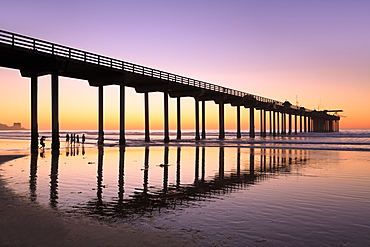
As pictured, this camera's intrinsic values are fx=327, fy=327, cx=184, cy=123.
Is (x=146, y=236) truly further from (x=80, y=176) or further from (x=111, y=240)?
A: (x=80, y=176)

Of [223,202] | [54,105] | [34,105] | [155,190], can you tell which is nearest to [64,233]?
[223,202]

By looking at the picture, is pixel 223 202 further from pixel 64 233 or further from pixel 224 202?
pixel 64 233

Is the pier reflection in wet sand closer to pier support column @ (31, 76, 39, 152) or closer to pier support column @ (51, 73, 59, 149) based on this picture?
pier support column @ (51, 73, 59, 149)

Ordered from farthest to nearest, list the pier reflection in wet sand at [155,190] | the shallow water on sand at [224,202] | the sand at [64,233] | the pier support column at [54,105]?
the pier support column at [54,105] → the pier reflection in wet sand at [155,190] → the shallow water on sand at [224,202] → the sand at [64,233]

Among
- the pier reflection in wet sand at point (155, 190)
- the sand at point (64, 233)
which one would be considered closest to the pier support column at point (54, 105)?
the pier reflection in wet sand at point (155, 190)

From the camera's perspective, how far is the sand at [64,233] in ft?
15.8

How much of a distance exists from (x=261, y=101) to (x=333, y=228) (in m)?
65.5

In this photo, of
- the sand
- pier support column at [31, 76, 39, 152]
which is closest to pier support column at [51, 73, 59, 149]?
pier support column at [31, 76, 39, 152]

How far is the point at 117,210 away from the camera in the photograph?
273 inches

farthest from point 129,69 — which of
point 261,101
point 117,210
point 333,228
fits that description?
point 261,101

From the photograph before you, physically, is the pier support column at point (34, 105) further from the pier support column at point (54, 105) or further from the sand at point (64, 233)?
the sand at point (64, 233)

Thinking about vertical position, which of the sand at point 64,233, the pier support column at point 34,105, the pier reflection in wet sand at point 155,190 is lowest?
the pier reflection in wet sand at point 155,190

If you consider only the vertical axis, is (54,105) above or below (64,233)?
above

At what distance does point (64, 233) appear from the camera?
17.2 feet
